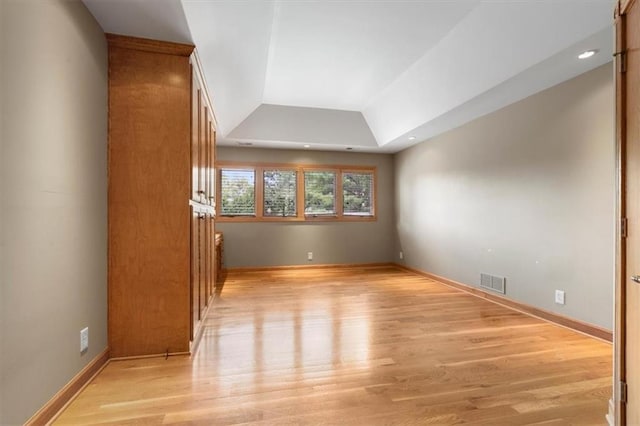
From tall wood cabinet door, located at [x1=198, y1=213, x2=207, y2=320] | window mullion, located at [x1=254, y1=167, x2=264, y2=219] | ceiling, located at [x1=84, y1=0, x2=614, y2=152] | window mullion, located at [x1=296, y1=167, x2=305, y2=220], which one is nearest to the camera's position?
ceiling, located at [x1=84, y1=0, x2=614, y2=152]

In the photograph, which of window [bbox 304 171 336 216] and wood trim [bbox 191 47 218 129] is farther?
window [bbox 304 171 336 216]

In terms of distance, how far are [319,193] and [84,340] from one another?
15.2 ft

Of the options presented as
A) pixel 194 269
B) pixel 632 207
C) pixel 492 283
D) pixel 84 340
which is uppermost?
pixel 632 207

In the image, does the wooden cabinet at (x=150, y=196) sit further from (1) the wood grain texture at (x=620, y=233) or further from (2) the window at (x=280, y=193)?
(2) the window at (x=280, y=193)

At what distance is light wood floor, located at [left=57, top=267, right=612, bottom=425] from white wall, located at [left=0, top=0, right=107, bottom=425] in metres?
0.37

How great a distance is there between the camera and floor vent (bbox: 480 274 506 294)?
3.72m

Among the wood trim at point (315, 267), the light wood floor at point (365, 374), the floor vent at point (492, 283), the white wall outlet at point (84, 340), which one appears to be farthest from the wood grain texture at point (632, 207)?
the wood trim at point (315, 267)

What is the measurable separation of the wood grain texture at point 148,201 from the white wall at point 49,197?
0.32ft

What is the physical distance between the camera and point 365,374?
205 centimetres

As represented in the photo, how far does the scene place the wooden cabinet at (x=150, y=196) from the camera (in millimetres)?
2209

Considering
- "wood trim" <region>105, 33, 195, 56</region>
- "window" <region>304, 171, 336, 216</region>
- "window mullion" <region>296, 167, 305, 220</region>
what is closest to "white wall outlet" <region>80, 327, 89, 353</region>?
"wood trim" <region>105, 33, 195, 56</region>

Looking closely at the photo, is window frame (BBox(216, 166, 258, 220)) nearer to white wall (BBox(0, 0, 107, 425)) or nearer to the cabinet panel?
the cabinet panel

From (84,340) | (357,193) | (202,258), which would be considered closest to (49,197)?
(84,340)

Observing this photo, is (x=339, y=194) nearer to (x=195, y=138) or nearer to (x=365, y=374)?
(x=195, y=138)
